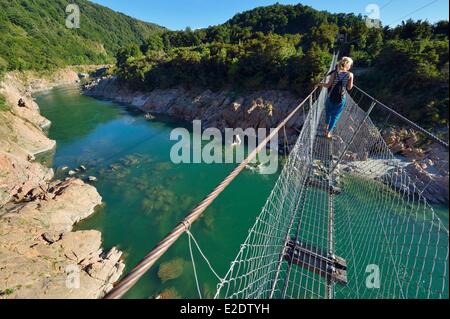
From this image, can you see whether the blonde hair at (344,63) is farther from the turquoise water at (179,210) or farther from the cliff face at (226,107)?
the cliff face at (226,107)

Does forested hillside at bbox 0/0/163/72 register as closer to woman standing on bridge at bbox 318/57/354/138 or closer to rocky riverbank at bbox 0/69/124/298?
rocky riverbank at bbox 0/69/124/298

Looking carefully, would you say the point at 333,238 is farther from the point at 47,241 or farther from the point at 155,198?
the point at 155,198

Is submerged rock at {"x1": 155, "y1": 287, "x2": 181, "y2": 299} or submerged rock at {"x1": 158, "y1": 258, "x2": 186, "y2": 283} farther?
submerged rock at {"x1": 158, "y1": 258, "x2": 186, "y2": 283}

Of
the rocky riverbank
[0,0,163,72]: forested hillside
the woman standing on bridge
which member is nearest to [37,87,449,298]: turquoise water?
the rocky riverbank

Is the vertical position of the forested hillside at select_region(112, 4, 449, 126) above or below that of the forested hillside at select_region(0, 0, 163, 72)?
below

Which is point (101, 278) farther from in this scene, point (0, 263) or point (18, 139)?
point (18, 139)

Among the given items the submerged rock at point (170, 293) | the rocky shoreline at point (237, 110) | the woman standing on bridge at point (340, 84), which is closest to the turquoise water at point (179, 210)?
the submerged rock at point (170, 293)
